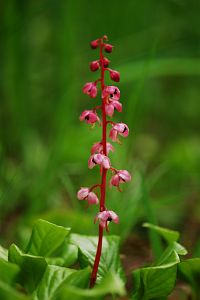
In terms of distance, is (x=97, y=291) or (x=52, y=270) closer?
(x=97, y=291)

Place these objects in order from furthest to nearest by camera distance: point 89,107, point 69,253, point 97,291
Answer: point 89,107 < point 69,253 < point 97,291

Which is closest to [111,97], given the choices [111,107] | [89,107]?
[111,107]

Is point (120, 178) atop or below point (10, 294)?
atop

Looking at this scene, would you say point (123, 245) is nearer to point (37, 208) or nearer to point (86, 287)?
point (37, 208)

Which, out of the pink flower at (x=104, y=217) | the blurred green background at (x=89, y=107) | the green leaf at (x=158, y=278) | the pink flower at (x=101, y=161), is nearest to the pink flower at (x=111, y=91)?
the pink flower at (x=101, y=161)

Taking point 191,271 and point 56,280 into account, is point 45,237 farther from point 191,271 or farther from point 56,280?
point 191,271

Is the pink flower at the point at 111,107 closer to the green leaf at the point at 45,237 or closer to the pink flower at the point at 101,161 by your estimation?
the pink flower at the point at 101,161
